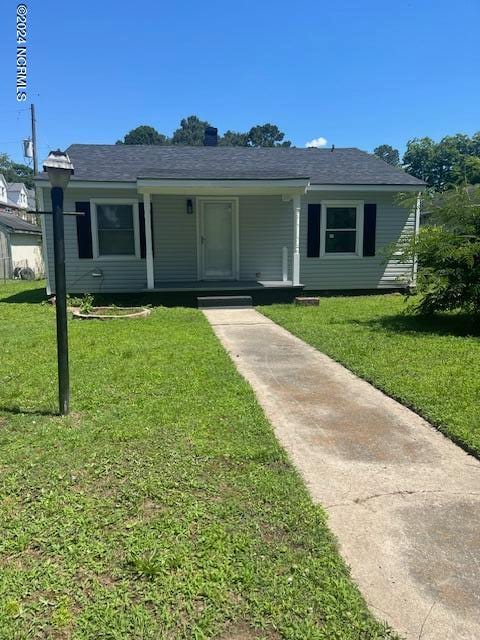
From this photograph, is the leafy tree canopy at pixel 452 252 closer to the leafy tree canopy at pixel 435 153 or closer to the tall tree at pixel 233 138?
the leafy tree canopy at pixel 435 153

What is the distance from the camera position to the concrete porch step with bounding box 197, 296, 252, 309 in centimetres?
1109

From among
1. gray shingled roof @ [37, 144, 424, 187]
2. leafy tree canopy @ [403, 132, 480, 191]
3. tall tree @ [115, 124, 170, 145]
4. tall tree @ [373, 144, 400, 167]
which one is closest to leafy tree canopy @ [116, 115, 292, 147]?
tall tree @ [115, 124, 170, 145]

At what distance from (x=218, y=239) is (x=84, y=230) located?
3291mm

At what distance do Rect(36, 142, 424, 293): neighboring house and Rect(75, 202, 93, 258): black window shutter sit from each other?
0.9 inches

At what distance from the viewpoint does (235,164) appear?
14.3 meters

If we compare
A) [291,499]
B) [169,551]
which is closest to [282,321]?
[291,499]

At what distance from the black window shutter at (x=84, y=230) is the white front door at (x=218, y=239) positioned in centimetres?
274

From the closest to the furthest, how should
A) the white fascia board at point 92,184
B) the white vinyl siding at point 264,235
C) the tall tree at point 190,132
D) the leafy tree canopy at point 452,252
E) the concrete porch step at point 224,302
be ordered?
the leafy tree canopy at point 452,252 → the concrete porch step at point 224,302 → the white fascia board at point 92,184 → the white vinyl siding at point 264,235 → the tall tree at point 190,132

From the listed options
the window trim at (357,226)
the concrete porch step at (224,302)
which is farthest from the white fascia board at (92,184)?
the window trim at (357,226)

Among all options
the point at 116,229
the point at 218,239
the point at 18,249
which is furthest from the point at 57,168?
the point at 18,249

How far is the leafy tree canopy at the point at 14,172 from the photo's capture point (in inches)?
3059

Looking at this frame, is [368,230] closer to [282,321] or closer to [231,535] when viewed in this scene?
[282,321]

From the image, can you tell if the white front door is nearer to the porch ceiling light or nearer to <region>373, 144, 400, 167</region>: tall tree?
the porch ceiling light

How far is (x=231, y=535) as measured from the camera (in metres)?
2.46
